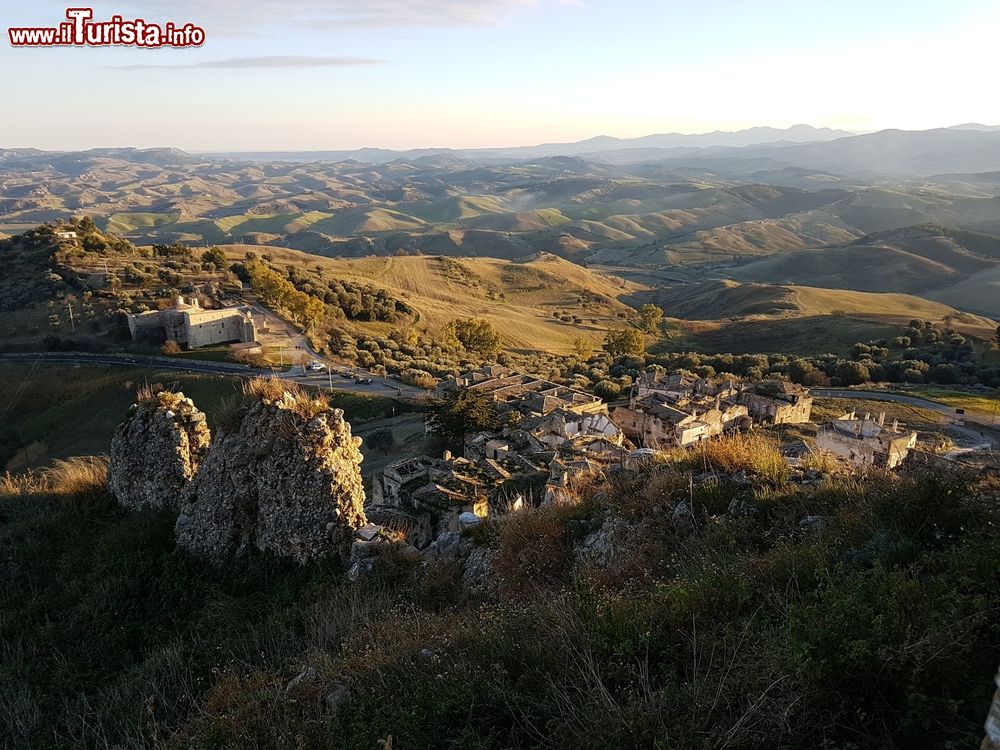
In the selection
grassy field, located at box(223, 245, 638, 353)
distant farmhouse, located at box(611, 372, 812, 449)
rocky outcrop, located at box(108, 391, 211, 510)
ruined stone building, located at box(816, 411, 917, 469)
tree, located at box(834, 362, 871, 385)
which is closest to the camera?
rocky outcrop, located at box(108, 391, 211, 510)

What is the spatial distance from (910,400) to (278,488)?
4062 cm

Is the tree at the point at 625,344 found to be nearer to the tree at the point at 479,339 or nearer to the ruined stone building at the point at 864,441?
the tree at the point at 479,339

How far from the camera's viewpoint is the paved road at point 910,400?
3225 cm

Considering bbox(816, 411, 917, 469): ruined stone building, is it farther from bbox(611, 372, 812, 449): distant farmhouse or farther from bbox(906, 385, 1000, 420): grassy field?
bbox(906, 385, 1000, 420): grassy field

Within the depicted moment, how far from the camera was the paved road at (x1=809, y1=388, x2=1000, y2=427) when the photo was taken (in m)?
32.2

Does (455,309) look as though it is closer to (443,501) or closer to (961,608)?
(443,501)

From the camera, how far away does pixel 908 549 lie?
4.88 meters

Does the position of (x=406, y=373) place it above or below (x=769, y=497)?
below

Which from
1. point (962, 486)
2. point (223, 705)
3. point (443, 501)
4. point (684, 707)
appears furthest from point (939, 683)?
point (443, 501)

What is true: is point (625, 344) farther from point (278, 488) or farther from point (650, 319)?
point (278, 488)

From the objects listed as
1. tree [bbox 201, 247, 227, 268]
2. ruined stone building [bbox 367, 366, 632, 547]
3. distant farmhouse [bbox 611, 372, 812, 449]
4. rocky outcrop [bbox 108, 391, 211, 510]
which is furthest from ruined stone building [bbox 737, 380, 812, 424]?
tree [bbox 201, 247, 227, 268]

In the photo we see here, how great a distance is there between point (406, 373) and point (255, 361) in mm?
10970

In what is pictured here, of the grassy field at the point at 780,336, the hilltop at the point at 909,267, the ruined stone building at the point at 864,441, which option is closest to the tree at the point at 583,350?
the grassy field at the point at 780,336

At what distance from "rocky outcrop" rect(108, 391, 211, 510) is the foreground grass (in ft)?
5.03
